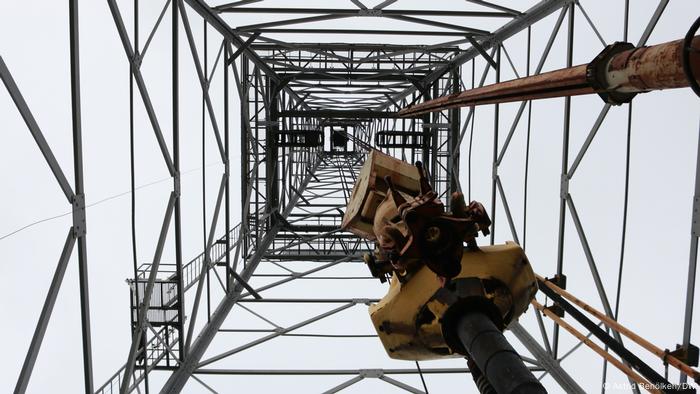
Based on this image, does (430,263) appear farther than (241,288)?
No

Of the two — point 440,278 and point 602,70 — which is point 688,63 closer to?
point 602,70

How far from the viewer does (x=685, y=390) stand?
15.6ft

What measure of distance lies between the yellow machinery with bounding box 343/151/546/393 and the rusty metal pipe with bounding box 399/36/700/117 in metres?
0.86

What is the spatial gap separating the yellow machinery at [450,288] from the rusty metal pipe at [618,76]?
86 centimetres

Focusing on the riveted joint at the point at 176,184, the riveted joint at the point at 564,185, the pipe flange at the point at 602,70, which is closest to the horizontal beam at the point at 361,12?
the riveted joint at the point at 564,185

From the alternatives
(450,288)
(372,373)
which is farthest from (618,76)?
(372,373)

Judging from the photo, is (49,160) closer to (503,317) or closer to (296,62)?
(503,317)

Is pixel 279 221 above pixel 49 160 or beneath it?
above

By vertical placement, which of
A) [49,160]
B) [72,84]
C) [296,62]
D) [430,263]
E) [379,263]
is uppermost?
[296,62]

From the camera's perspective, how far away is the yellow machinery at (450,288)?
3047 millimetres

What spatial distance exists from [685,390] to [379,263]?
10.2 feet

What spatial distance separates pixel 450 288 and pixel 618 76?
1620mm

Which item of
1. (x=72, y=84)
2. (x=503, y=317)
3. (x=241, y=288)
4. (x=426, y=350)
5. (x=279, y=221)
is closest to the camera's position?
(x=503, y=317)

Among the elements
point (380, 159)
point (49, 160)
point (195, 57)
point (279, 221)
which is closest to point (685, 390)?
point (380, 159)
